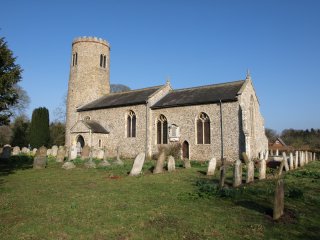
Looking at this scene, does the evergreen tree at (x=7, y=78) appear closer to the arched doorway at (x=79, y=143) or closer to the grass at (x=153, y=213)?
the grass at (x=153, y=213)

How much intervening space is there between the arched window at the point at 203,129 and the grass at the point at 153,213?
13862 millimetres

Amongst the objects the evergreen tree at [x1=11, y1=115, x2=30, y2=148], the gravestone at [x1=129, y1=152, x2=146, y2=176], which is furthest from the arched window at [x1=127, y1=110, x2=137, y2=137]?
the evergreen tree at [x1=11, y1=115, x2=30, y2=148]

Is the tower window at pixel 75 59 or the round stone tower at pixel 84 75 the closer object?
the round stone tower at pixel 84 75

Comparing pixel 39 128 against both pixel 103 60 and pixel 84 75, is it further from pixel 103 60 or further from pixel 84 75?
pixel 103 60

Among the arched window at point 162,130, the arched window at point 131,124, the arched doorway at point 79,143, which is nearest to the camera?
the arched window at point 162,130

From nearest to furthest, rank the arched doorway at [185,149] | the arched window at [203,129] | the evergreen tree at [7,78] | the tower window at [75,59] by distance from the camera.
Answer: the evergreen tree at [7,78]
the arched window at [203,129]
the arched doorway at [185,149]
the tower window at [75,59]

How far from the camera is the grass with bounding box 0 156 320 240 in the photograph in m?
→ 6.07

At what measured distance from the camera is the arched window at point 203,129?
984 inches

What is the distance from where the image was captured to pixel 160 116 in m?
27.8

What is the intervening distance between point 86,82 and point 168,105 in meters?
12.7

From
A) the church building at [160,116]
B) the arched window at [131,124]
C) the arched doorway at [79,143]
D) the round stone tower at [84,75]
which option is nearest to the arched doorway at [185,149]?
the church building at [160,116]

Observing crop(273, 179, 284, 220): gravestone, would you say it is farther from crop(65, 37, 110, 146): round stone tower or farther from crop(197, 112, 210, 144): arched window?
crop(65, 37, 110, 146): round stone tower

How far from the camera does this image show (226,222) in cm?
674

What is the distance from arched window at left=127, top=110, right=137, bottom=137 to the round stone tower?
755 centimetres
